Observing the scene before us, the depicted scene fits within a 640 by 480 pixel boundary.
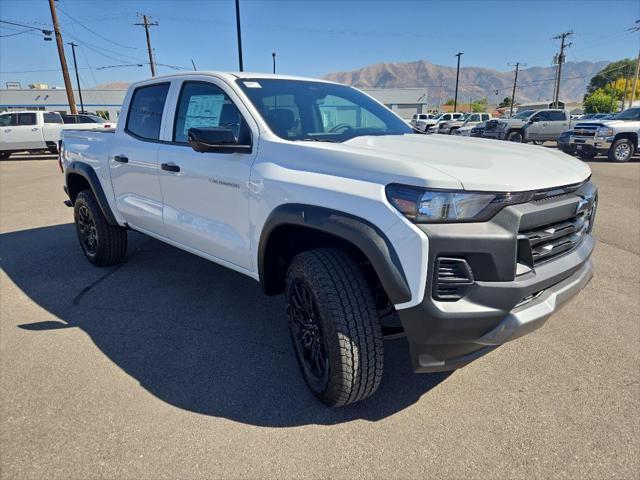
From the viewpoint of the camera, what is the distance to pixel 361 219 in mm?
2047

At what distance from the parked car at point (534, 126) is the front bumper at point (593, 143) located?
552 cm

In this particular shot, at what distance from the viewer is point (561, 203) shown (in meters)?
2.16

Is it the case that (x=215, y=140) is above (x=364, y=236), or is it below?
above

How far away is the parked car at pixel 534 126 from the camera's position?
20938mm

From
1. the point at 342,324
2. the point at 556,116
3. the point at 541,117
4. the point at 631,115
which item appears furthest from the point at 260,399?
the point at 556,116

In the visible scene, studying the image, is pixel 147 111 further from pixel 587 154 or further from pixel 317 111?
pixel 587 154

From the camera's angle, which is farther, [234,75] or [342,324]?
[234,75]

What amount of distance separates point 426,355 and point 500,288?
45 centimetres

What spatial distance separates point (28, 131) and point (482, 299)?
66.6 ft

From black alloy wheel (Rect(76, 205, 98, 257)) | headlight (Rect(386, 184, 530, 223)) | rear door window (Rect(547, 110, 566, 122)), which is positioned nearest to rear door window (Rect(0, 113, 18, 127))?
black alloy wheel (Rect(76, 205, 98, 257))

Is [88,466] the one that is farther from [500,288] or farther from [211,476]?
[500,288]

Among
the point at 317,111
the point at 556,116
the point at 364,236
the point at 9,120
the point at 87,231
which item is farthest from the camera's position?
the point at 556,116

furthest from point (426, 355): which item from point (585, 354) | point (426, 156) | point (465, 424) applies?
point (585, 354)

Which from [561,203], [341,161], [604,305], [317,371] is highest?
[341,161]
